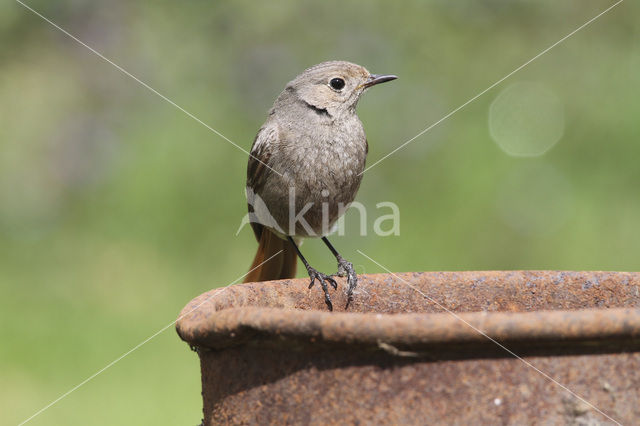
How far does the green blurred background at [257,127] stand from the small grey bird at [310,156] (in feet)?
5.52

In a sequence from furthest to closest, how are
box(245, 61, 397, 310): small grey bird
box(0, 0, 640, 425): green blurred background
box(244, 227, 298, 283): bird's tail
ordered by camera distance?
box(0, 0, 640, 425): green blurred background → box(244, 227, 298, 283): bird's tail → box(245, 61, 397, 310): small grey bird

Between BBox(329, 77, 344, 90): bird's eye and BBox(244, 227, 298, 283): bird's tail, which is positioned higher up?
BBox(329, 77, 344, 90): bird's eye

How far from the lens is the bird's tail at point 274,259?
4.12 metres

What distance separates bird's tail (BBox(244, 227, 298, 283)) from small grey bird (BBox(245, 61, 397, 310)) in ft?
0.05

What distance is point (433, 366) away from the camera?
1614 millimetres

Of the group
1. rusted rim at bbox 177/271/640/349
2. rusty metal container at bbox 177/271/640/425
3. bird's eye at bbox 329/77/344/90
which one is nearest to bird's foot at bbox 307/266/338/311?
rusted rim at bbox 177/271/640/349

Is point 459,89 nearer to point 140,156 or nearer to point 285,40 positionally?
point 285,40

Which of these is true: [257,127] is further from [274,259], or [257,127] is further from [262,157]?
[262,157]

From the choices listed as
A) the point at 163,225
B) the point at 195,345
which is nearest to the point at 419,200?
the point at 163,225

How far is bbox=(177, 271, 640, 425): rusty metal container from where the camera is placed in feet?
5.10

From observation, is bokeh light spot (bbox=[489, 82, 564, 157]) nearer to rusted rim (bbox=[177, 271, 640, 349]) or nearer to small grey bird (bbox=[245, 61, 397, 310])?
small grey bird (bbox=[245, 61, 397, 310])

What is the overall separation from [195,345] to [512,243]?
4.20 m

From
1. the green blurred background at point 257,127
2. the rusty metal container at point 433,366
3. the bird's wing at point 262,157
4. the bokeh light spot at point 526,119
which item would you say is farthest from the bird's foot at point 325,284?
the bokeh light spot at point 526,119

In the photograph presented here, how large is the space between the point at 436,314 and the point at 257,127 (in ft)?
15.3
